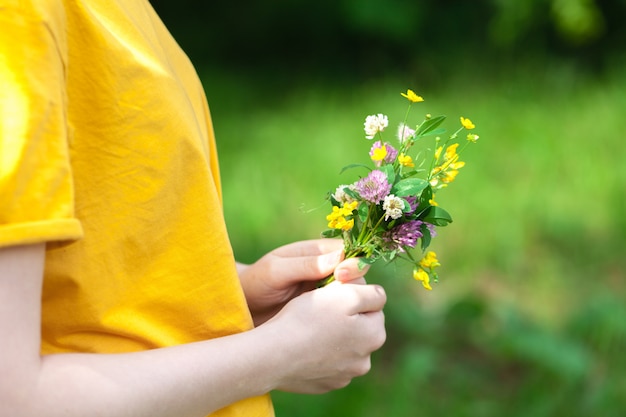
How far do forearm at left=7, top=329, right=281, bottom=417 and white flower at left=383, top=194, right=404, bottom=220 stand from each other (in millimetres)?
200

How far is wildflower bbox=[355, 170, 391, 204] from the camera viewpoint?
100 cm

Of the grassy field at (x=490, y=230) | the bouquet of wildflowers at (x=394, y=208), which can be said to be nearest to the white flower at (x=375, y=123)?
the bouquet of wildflowers at (x=394, y=208)

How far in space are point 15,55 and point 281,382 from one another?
47 cm

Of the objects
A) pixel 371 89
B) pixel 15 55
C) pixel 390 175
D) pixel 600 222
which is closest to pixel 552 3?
pixel 371 89

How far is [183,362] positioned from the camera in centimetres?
86

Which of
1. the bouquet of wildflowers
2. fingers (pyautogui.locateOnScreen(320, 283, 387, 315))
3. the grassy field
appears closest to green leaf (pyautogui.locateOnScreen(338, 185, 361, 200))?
the bouquet of wildflowers

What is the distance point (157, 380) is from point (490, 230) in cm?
279

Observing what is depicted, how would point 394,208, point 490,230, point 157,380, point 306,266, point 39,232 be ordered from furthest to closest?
Answer: point 490,230 → point 306,266 → point 394,208 → point 157,380 → point 39,232

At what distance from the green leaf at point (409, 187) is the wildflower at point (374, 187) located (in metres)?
0.01

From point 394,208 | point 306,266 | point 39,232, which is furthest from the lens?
point 306,266

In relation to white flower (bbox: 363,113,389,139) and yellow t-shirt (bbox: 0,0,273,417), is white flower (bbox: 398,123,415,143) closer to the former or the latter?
white flower (bbox: 363,113,389,139)

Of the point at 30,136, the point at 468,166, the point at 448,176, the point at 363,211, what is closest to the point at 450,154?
the point at 448,176

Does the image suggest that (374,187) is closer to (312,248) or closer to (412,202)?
(412,202)

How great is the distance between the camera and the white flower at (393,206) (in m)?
0.98
